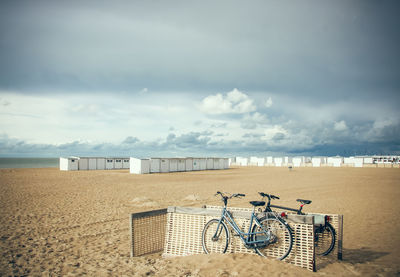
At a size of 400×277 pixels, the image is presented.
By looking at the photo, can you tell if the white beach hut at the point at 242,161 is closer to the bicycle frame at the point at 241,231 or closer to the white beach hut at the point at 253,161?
the white beach hut at the point at 253,161

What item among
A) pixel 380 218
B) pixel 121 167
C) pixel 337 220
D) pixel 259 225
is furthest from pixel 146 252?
pixel 121 167

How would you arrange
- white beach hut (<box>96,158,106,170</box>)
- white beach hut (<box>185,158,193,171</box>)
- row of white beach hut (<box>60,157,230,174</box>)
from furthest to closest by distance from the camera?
white beach hut (<box>96,158,106,170</box>) → white beach hut (<box>185,158,193,171</box>) → row of white beach hut (<box>60,157,230,174</box>)

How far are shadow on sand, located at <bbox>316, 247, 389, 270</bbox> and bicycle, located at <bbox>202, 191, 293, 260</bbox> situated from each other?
1.07 meters

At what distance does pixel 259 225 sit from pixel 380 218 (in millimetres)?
8572

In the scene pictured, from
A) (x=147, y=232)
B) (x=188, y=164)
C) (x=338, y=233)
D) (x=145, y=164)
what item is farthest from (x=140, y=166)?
(x=338, y=233)

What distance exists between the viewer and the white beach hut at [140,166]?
42.0 m

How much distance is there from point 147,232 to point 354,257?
532cm

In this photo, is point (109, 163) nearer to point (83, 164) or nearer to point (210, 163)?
point (83, 164)

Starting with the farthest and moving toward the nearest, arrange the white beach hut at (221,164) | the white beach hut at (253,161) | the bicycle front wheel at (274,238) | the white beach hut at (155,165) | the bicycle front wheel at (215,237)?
1. the white beach hut at (253,161)
2. the white beach hut at (221,164)
3. the white beach hut at (155,165)
4. the bicycle front wheel at (215,237)
5. the bicycle front wheel at (274,238)

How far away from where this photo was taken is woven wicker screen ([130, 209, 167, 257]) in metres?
6.38

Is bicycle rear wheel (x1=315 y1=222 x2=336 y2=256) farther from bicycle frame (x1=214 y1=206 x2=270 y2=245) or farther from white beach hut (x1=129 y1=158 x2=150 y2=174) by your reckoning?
white beach hut (x1=129 y1=158 x2=150 y2=174)

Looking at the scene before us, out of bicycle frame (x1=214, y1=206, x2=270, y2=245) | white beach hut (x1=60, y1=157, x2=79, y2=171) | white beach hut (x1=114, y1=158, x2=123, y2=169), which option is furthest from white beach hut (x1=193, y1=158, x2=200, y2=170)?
bicycle frame (x1=214, y1=206, x2=270, y2=245)

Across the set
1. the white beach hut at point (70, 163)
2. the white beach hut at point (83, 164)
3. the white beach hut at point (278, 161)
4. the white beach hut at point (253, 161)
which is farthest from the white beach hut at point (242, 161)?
the white beach hut at point (70, 163)

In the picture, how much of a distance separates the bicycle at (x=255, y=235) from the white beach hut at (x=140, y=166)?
122 feet
